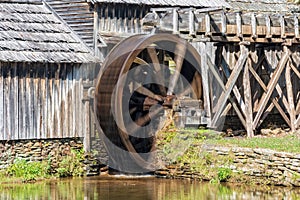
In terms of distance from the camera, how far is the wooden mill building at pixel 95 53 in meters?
21.1

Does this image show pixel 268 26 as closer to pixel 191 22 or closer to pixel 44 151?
pixel 191 22

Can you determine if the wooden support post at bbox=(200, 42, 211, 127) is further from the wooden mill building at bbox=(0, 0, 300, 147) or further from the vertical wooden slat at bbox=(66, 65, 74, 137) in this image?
the vertical wooden slat at bbox=(66, 65, 74, 137)

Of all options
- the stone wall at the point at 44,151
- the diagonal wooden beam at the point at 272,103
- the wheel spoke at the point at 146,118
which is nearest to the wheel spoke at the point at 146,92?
the wheel spoke at the point at 146,118

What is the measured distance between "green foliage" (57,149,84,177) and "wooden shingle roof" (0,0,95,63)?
2.36 m

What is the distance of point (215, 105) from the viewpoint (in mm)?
24562

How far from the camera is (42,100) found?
21422 millimetres

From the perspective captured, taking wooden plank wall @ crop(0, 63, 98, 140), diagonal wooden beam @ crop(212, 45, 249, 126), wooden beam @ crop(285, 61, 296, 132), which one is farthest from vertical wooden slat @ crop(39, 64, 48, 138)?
wooden beam @ crop(285, 61, 296, 132)

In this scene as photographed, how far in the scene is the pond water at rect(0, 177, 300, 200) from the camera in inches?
696

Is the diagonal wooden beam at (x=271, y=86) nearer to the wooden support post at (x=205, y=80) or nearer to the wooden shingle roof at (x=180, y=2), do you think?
the wooden support post at (x=205, y=80)

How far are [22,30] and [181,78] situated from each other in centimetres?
456

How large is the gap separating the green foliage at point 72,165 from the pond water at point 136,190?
64cm

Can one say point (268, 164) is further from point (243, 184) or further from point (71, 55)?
point (71, 55)

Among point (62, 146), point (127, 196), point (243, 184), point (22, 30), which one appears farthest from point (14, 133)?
point (243, 184)

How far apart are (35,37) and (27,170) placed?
3463mm
